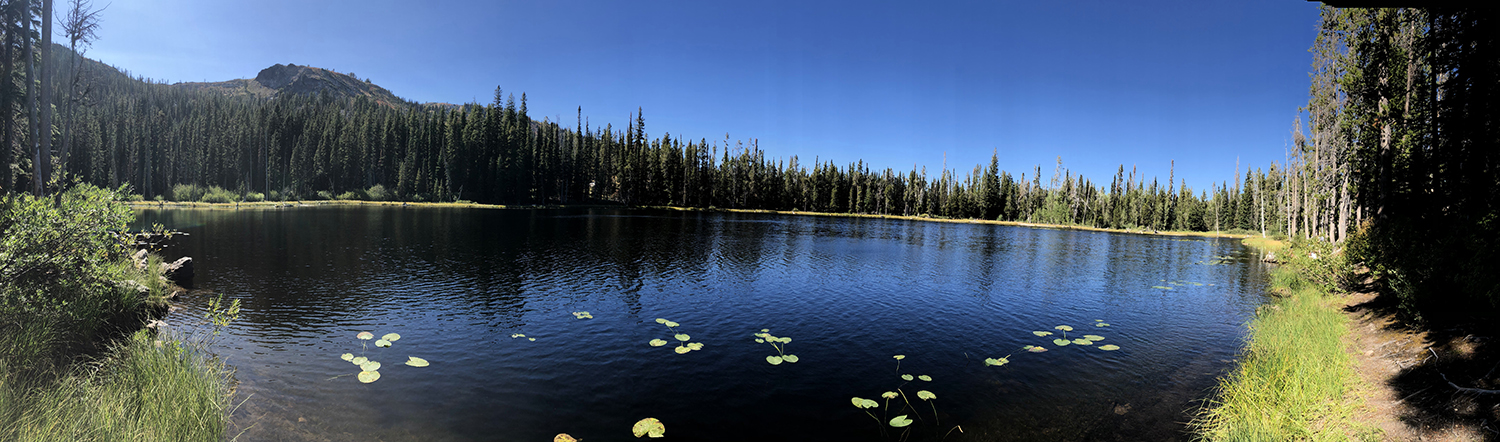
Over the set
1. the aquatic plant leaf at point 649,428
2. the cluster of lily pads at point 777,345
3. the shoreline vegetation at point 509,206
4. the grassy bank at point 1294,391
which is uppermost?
the shoreline vegetation at point 509,206

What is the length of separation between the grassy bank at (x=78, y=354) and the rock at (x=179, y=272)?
45.1 ft

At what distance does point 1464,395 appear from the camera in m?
8.70

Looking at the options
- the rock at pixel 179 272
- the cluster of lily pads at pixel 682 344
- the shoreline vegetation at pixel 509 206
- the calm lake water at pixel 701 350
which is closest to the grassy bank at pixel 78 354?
the calm lake water at pixel 701 350

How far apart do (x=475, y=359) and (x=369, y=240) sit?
36686 millimetres

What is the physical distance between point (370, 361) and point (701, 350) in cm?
868

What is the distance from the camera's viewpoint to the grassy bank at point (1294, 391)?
29.6 ft

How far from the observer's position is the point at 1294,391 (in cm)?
1035

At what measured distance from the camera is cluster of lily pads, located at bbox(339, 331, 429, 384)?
43.1 feet

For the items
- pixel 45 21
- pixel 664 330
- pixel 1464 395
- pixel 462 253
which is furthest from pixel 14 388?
pixel 462 253

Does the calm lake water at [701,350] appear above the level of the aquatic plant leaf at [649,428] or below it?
above

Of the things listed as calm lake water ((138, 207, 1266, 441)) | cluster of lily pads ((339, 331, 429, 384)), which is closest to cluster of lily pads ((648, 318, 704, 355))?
calm lake water ((138, 207, 1266, 441))

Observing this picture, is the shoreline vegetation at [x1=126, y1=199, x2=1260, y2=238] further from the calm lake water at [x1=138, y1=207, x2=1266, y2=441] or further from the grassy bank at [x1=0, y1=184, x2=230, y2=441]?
the grassy bank at [x1=0, y1=184, x2=230, y2=441]

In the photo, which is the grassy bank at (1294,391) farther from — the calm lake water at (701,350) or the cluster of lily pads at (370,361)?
the cluster of lily pads at (370,361)

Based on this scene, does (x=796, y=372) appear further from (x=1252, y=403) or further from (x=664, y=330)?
(x=1252, y=403)
